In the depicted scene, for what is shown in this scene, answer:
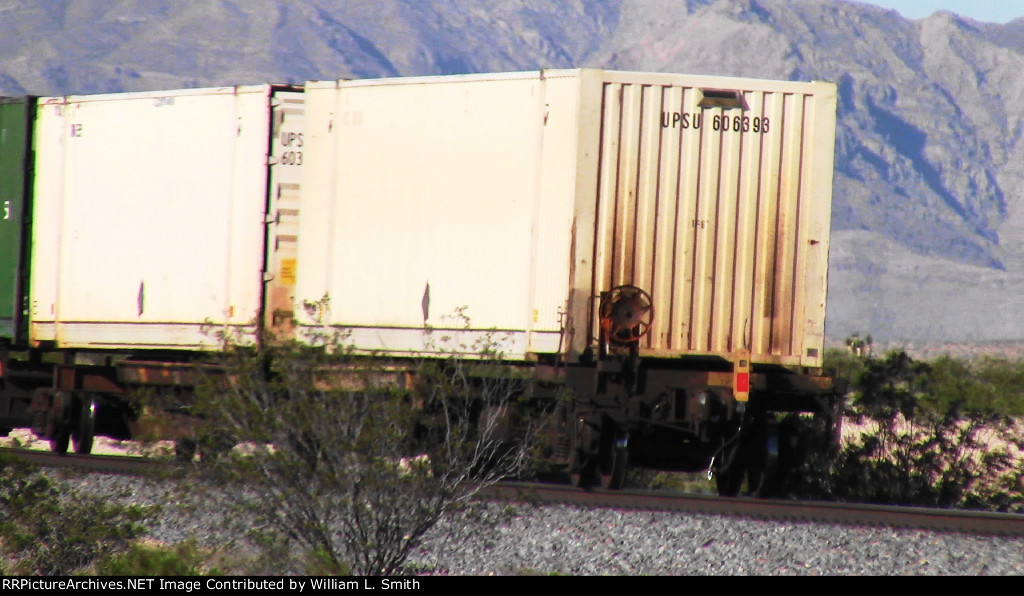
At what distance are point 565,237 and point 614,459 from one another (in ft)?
6.74

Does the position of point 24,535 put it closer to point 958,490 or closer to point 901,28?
point 958,490

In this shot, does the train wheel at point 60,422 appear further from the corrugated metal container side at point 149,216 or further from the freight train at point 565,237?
the freight train at point 565,237

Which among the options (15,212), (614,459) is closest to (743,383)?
(614,459)

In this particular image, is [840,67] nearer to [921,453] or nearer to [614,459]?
[921,453]

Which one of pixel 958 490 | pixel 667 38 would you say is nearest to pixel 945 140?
pixel 667 38

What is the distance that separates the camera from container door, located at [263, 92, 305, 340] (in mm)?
12133

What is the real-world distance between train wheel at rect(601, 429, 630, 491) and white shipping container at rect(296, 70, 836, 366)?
84 cm

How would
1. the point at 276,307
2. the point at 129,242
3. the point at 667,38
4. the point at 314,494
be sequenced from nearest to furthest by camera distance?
the point at 314,494 < the point at 276,307 < the point at 129,242 < the point at 667,38

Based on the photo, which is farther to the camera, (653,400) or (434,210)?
(434,210)

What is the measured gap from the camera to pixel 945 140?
17000 cm

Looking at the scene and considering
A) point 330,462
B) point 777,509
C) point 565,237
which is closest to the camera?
point 330,462

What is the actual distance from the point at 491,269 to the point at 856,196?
14056 cm

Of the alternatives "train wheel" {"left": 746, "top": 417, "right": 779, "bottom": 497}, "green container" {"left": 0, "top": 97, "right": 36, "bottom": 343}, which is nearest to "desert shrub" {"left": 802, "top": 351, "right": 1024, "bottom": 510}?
"train wheel" {"left": 746, "top": 417, "right": 779, "bottom": 497}

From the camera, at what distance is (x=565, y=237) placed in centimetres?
1098
